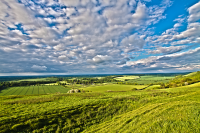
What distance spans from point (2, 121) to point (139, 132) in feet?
56.0

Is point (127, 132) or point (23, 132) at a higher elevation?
point (127, 132)

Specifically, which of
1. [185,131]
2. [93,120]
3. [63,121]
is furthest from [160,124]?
[63,121]

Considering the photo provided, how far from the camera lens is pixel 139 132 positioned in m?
9.05

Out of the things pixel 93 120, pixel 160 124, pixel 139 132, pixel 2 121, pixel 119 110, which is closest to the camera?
pixel 139 132

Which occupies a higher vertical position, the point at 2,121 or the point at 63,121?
the point at 2,121

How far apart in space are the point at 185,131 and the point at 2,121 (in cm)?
2066

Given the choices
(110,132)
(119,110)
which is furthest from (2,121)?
(119,110)

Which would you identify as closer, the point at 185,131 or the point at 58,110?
the point at 185,131

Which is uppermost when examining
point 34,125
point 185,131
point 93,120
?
point 185,131

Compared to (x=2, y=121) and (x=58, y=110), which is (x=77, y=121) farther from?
(x=2, y=121)

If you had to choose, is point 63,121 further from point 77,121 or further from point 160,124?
point 160,124

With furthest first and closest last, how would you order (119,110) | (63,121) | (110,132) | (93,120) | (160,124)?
(119,110) → (93,120) → (63,121) → (110,132) → (160,124)

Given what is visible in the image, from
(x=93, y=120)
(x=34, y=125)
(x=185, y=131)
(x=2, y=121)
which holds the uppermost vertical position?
(x=185, y=131)

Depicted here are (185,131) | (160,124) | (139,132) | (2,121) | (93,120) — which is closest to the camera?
(185,131)
